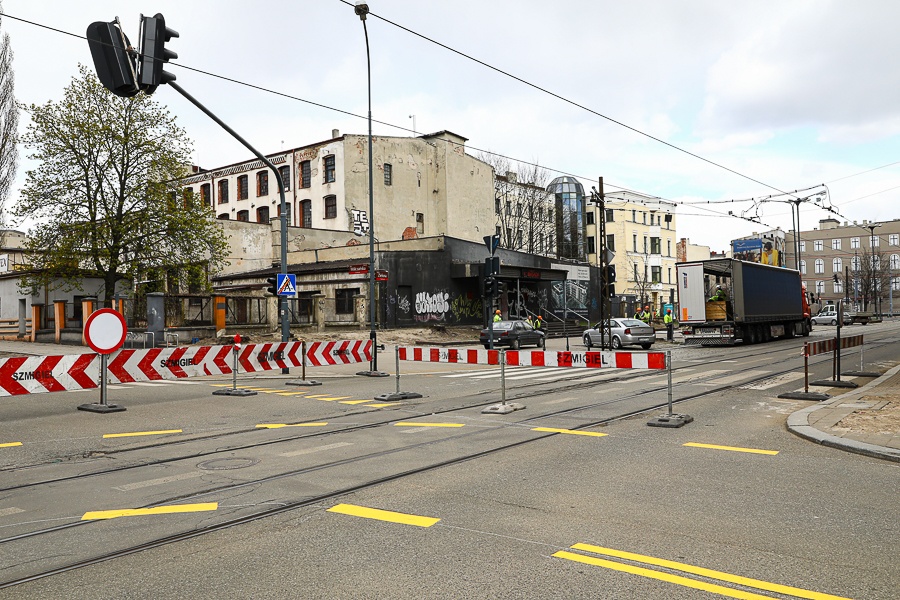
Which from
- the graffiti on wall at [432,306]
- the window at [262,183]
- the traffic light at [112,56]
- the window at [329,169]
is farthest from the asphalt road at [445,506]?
the window at [262,183]

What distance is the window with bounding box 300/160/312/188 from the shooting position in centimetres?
5522

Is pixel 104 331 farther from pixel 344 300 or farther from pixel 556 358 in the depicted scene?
pixel 344 300

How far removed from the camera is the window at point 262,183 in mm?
58062

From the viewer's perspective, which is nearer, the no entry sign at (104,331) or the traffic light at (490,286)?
the no entry sign at (104,331)

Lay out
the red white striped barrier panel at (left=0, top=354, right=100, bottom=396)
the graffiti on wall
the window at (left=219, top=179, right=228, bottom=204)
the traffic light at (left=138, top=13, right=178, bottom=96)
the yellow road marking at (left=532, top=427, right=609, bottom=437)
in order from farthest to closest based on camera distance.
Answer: the window at (left=219, top=179, right=228, bottom=204)
the graffiti on wall
the traffic light at (left=138, top=13, right=178, bottom=96)
the red white striped barrier panel at (left=0, top=354, right=100, bottom=396)
the yellow road marking at (left=532, top=427, right=609, bottom=437)

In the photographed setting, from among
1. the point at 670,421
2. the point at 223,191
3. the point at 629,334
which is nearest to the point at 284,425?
the point at 670,421

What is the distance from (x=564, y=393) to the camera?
14.5 m

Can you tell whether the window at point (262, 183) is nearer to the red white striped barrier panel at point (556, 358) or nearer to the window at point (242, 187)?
the window at point (242, 187)

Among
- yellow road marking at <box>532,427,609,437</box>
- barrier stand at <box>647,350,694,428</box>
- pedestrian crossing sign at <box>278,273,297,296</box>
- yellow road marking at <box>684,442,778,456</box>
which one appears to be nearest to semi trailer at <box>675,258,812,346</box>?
pedestrian crossing sign at <box>278,273,297,296</box>

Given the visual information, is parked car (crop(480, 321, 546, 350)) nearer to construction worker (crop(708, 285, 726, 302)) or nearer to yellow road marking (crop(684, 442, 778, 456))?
construction worker (crop(708, 285, 726, 302))

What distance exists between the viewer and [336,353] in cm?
1783

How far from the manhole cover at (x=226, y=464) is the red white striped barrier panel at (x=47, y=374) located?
5275 mm

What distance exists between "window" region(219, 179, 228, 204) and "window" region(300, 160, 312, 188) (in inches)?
389

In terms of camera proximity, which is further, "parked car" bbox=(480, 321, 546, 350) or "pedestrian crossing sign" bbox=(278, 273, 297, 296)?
"parked car" bbox=(480, 321, 546, 350)
